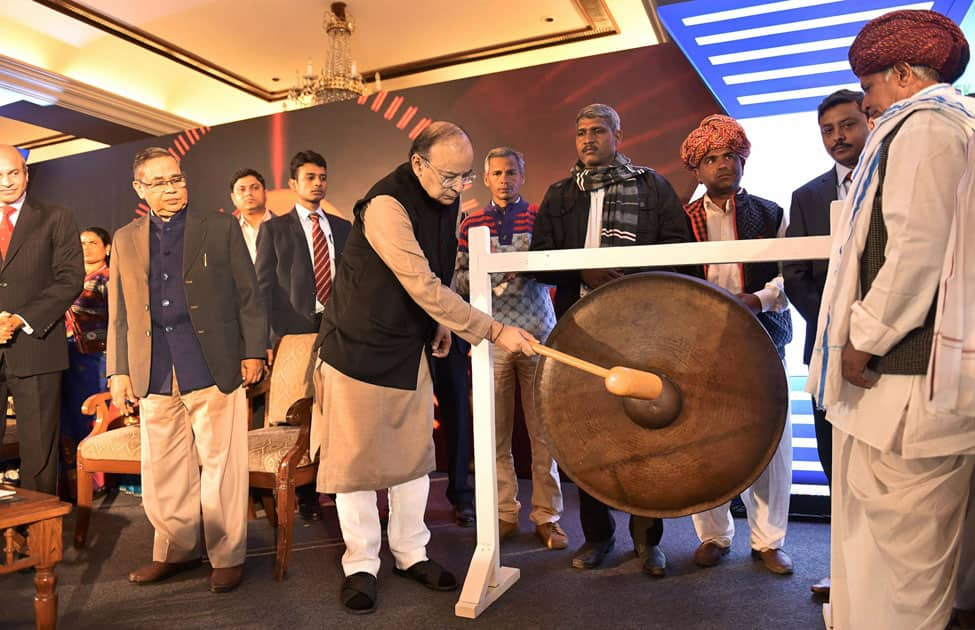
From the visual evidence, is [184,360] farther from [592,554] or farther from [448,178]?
[592,554]

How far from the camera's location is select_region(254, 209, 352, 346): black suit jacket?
407 cm

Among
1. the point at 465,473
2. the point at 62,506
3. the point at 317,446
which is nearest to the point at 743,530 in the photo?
the point at 465,473

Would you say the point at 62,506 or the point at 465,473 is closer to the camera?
the point at 62,506

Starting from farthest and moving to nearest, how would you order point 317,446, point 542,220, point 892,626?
point 542,220 < point 317,446 < point 892,626

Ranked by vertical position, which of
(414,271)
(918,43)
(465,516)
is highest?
(918,43)

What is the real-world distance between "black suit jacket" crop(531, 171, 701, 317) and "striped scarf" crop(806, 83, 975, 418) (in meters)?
0.94

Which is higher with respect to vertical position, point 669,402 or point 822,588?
point 669,402

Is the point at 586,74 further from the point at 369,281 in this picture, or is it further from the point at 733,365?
the point at 733,365

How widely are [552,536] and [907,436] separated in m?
1.70

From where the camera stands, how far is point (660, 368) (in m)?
1.91

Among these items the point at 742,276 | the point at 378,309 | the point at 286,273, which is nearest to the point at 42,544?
the point at 378,309

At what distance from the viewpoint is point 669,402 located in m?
1.88

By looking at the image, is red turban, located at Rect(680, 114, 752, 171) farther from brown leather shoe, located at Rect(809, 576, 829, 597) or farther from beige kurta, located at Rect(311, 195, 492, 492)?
brown leather shoe, located at Rect(809, 576, 829, 597)

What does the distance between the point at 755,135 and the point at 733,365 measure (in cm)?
Result: 240
